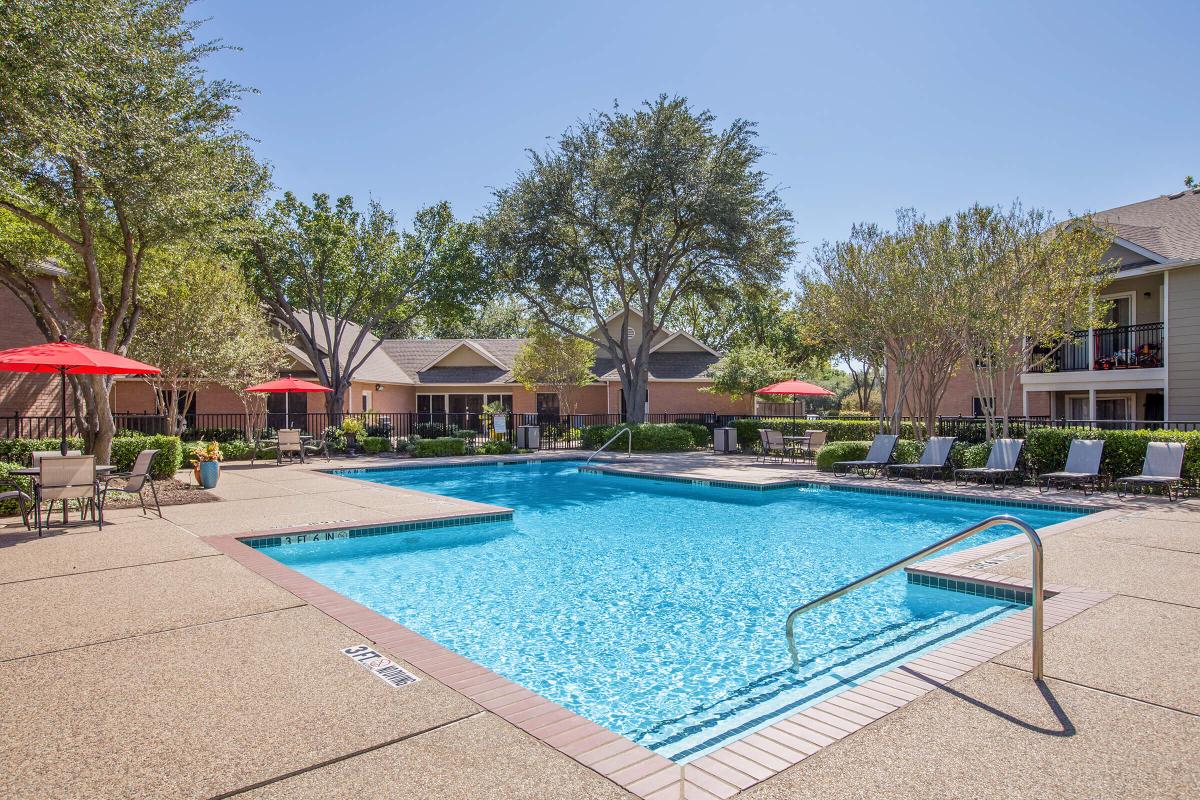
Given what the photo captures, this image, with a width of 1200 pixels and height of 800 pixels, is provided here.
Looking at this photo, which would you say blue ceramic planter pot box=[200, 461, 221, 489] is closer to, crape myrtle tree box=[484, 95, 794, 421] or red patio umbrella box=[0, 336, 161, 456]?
red patio umbrella box=[0, 336, 161, 456]

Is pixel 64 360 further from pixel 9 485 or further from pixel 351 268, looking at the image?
pixel 351 268

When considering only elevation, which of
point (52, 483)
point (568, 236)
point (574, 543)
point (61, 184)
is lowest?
point (574, 543)

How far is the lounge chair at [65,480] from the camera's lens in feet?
27.6

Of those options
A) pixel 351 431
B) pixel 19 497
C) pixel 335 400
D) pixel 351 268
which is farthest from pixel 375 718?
pixel 335 400

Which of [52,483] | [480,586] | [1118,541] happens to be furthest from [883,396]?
[52,483]

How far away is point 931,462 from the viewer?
14.8 m

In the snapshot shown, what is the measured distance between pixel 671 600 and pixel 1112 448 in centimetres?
1058

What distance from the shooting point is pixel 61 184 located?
1138 centimetres

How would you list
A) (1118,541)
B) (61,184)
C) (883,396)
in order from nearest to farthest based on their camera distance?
(1118,541), (61,184), (883,396)

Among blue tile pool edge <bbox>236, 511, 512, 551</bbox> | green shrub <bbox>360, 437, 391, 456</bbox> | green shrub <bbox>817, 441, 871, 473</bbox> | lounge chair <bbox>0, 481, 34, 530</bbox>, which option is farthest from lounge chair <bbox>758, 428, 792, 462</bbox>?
lounge chair <bbox>0, 481, 34, 530</bbox>

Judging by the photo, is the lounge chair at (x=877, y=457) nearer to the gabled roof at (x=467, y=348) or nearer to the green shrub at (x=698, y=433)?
the green shrub at (x=698, y=433)

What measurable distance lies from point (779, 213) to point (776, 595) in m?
19.4

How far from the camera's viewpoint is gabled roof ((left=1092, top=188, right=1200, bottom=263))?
16578 mm

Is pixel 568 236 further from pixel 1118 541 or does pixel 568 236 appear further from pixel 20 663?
pixel 20 663
